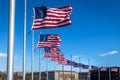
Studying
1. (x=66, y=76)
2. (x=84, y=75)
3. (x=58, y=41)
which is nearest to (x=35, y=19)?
(x=58, y=41)

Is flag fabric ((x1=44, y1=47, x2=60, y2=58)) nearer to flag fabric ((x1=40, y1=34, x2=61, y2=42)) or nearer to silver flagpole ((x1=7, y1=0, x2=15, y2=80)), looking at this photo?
flag fabric ((x1=40, y1=34, x2=61, y2=42))

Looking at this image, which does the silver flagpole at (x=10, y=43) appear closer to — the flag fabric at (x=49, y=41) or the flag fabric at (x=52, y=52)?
the flag fabric at (x=49, y=41)

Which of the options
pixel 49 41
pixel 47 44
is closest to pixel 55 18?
pixel 47 44

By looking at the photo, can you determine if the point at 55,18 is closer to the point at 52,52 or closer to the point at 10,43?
the point at 10,43

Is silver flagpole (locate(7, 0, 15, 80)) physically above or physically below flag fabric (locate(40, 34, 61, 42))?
below

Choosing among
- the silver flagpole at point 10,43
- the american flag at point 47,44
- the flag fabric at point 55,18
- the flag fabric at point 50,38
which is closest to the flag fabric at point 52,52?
the flag fabric at point 50,38

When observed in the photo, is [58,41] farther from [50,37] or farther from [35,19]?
[35,19]

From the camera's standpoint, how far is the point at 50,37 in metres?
34.9

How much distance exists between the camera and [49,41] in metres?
35.1

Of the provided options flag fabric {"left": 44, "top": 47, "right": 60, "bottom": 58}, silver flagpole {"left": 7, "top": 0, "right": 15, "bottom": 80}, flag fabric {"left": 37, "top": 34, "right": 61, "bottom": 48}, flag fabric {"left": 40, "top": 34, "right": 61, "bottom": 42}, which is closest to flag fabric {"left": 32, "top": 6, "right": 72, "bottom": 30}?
silver flagpole {"left": 7, "top": 0, "right": 15, "bottom": 80}

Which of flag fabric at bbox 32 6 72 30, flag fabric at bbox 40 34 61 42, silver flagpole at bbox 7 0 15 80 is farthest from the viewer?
flag fabric at bbox 40 34 61 42

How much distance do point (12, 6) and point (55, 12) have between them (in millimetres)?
11153

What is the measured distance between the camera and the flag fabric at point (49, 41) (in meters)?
33.9

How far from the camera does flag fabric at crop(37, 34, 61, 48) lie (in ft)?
111
